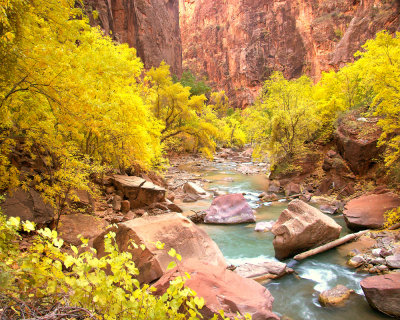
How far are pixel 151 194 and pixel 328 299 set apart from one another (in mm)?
8637

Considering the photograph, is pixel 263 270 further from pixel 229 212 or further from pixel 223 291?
pixel 229 212

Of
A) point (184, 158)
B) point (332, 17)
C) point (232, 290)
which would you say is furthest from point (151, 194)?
point (332, 17)

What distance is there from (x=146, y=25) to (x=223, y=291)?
4387 cm

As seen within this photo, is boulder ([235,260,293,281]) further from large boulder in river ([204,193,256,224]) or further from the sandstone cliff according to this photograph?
the sandstone cliff

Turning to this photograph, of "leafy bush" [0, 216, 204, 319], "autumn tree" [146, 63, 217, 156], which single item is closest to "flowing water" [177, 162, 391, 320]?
"leafy bush" [0, 216, 204, 319]

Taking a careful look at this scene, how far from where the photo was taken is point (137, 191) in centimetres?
1232

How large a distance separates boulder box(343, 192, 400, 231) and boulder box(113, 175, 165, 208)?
8.15 m

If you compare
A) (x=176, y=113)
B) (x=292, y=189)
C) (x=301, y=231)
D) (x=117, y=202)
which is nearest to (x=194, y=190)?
(x=292, y=189)

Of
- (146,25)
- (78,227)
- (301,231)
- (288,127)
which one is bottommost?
(301,231)

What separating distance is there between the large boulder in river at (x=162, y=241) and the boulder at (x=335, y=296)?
2.29 metres

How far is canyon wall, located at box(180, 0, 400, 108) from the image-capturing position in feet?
192

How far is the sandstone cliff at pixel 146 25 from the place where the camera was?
2966 cm

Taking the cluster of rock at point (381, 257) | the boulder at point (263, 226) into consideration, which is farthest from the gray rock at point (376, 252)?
the boulder at point (263, 226)

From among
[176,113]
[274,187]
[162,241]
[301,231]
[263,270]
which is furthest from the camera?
[176,113]
